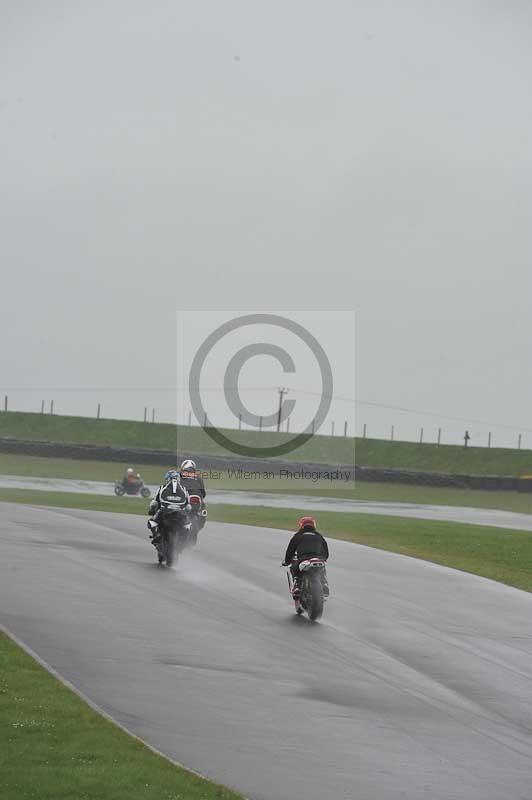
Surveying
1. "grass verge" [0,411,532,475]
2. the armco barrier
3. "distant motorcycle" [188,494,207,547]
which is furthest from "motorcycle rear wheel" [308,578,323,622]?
"grass verge" [0,411,532,475]

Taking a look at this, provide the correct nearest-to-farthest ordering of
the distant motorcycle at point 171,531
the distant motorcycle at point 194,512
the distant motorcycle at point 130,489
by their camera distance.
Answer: the distant motorcycle at point 171,531, the distant motorcycle at point 194,512, the distant motorcycle at point 130,489

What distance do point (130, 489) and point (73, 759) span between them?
4066cm

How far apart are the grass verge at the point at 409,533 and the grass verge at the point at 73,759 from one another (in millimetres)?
16029

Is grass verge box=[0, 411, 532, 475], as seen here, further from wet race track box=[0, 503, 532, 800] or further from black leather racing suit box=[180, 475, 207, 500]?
wet race track box=[0, 503, 532, 800]

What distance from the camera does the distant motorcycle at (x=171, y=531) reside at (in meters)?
25.4

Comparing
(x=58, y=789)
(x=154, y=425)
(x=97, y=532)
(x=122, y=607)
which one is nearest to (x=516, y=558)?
(x=97, y=532)

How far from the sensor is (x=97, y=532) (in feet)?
106

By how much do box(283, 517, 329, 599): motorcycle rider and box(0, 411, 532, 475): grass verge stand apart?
55.3 metres

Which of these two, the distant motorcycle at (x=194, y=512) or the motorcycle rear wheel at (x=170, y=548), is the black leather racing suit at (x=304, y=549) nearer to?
the motorcycle rear wheel at (x=170, y=548)

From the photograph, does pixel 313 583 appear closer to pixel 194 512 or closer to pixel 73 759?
pixel 194 512

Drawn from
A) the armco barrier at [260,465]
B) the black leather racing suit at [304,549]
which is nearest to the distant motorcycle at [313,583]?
the black leather racing suit at [304,549]

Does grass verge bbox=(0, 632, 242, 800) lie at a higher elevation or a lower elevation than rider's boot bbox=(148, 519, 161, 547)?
lower

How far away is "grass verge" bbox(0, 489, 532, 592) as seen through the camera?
30.8 m

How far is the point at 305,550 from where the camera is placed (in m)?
20.6
